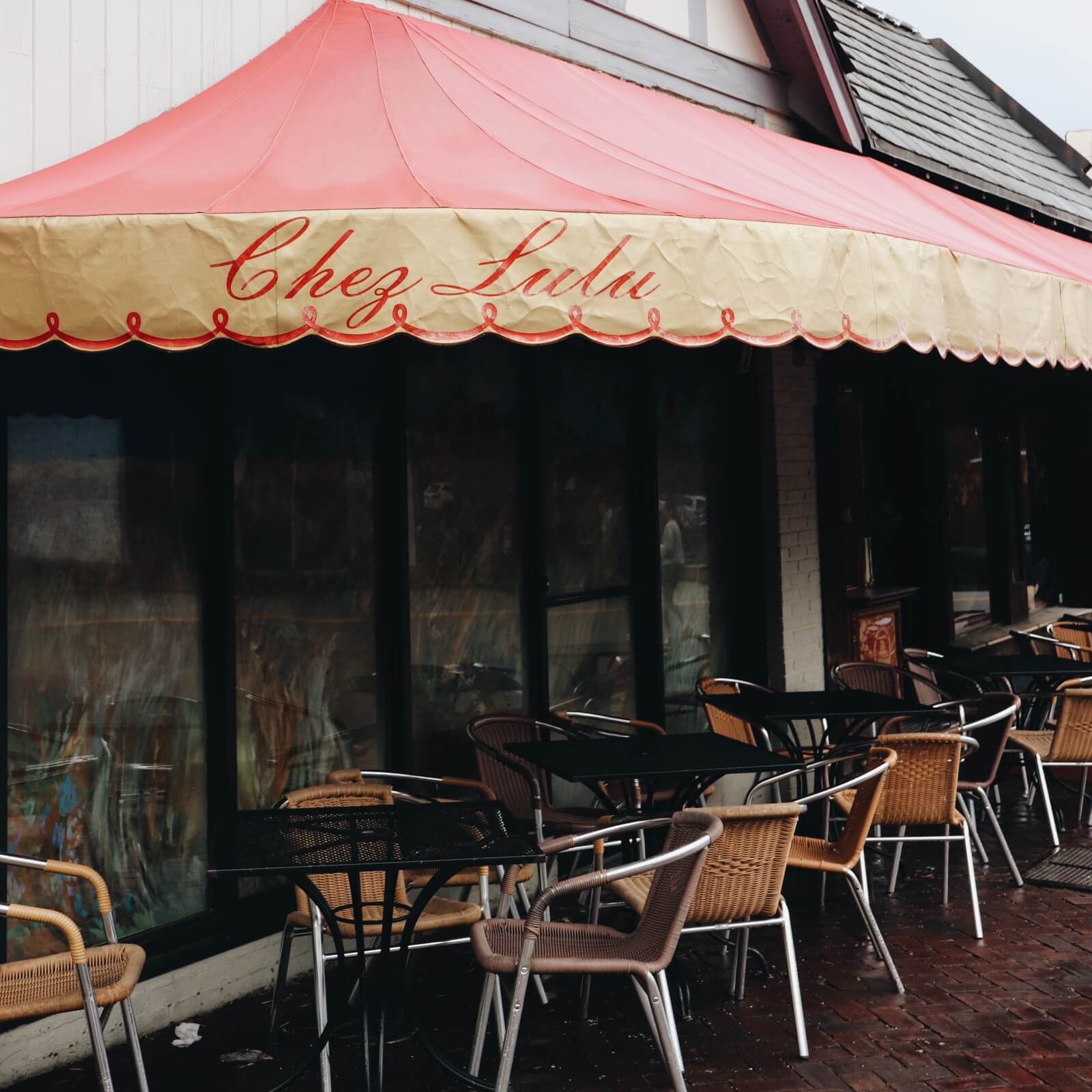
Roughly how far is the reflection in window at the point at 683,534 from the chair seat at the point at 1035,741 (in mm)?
1818

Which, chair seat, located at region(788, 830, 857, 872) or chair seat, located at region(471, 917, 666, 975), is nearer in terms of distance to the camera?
chair seat, located at region(471, 917, 666, 975)

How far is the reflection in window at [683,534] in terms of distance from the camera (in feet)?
24.8

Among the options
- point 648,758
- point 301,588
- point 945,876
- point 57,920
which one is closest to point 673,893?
point 648,758

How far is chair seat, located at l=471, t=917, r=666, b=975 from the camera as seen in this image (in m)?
3.76

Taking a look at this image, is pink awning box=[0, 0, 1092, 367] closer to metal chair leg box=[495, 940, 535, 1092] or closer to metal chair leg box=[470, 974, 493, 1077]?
metal chair leg box=[495, 940, 535, 1092]

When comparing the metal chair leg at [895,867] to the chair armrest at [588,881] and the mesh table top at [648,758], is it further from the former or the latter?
the chair armrest at [588,881]

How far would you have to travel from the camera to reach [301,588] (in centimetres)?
552

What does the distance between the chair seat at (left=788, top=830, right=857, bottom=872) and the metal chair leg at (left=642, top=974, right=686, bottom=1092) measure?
3.64 feet

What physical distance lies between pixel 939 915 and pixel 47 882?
12.5 ft

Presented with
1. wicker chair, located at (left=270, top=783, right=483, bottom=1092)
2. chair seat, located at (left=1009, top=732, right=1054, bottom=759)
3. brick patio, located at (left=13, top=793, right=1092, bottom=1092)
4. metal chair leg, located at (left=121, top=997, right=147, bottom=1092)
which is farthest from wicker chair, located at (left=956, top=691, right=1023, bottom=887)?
metal chair leg, located at (left=121, top=997, right=147, bottom=1092)

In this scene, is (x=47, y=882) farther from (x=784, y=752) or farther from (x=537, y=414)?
(x=784, y=752)

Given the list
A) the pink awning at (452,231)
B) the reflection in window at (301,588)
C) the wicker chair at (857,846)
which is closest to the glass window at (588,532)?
the reflection in window at (301,588)

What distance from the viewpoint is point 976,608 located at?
11.1m

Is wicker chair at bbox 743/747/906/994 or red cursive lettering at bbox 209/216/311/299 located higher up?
red cursive lettering at bbox 209/216/311/299
